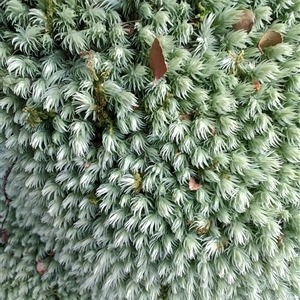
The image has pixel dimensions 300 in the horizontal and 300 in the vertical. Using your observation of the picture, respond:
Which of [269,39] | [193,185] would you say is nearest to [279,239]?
[193,185]

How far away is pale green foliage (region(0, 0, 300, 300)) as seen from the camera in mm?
819

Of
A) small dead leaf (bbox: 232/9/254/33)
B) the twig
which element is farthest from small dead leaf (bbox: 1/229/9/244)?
small dead leaf (bbox: 232/9/254/33)

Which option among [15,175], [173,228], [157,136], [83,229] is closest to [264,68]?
[157,136]

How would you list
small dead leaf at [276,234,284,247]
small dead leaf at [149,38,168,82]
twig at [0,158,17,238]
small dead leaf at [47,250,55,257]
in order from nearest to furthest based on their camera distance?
→ 1. small dead leaf at [149,38,168,82]
2. small dead leaf at [276,234,284,247]
3. twig at [0,158,17,238]
4. small dead leaf at [47,250,55,257]

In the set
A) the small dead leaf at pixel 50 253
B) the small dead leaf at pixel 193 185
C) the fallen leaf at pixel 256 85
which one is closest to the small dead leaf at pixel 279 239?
the small dead leaf at pixel 193 185

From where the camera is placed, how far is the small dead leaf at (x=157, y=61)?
779 mm

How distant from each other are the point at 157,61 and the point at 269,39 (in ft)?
0.90

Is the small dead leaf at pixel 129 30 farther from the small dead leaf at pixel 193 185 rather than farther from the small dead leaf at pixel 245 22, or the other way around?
the small dead leaf at pixel 193 185

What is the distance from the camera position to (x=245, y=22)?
828 millimetres

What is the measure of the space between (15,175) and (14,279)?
431 mm

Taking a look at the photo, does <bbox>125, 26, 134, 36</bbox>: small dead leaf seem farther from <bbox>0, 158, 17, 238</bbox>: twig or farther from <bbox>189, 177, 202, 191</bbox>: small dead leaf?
<bbox>0, 158, 17, 238</bbox>: twig

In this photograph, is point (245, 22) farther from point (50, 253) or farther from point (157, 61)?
point (50, 253)

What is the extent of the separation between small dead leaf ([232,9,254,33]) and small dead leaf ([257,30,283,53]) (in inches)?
1.6

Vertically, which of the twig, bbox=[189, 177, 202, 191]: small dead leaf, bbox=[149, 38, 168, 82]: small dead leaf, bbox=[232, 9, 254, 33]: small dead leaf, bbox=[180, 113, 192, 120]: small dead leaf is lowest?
the twig
